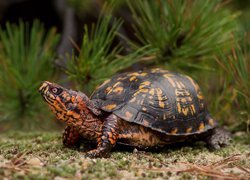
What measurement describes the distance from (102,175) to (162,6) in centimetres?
130

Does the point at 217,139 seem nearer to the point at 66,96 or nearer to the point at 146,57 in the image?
the point at 146,57

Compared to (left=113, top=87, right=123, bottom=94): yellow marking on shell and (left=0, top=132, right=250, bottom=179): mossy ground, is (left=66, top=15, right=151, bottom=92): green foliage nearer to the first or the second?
(left=113, top=87, right=123, bottom=94): yellow marking on shell

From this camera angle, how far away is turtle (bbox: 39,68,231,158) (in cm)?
198

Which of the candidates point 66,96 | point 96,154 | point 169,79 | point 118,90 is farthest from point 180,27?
point 96,154

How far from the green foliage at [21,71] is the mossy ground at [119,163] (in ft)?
1.61

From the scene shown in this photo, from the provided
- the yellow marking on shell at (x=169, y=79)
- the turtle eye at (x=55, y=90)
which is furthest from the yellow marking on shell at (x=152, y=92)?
the turtle eye at (x=55, y=90)

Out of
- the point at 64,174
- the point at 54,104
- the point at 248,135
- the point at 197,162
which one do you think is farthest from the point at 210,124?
the point at 64,174

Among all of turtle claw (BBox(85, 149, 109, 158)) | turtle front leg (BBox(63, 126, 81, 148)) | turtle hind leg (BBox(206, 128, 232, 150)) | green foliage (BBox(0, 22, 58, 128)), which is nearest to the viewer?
turtle claw (BBox(85, 149, 109, 158))

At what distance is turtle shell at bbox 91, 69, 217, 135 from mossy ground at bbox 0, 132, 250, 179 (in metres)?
0.14

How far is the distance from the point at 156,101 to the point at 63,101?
0.47 metres

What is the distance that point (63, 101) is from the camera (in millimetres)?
1972

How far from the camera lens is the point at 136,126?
2088 millimetres

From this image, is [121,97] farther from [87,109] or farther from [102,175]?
[102,175]

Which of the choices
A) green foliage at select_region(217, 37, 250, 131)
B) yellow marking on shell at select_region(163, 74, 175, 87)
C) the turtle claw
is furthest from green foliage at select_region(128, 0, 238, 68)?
the turtle claw
